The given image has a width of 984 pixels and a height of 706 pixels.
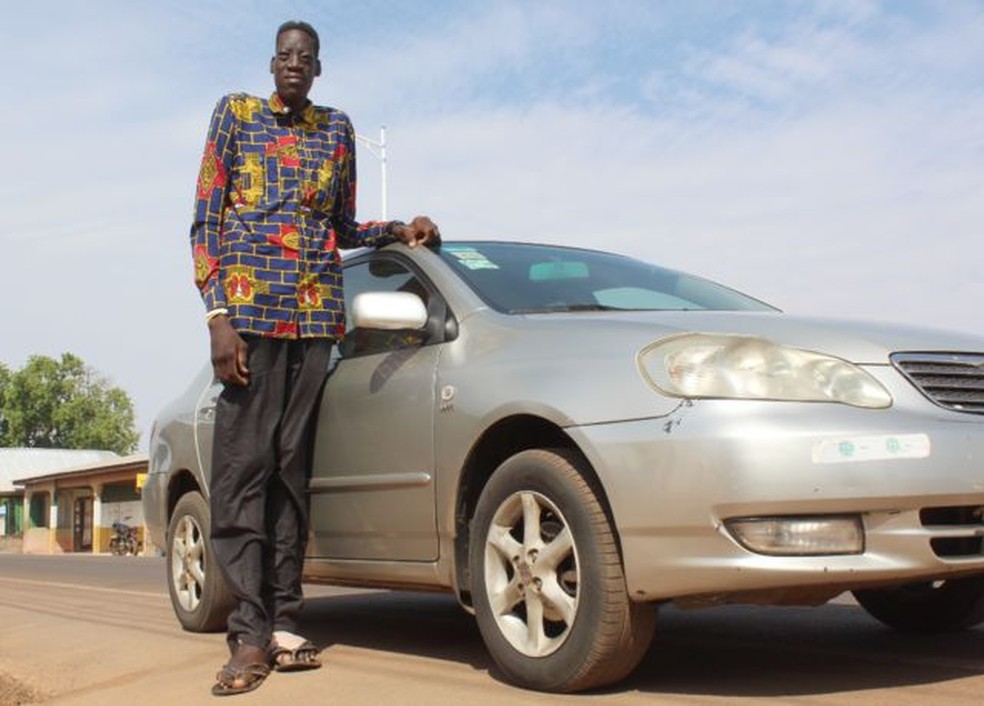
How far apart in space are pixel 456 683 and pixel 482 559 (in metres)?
0.40

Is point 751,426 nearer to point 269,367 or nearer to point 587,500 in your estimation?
point 587,500

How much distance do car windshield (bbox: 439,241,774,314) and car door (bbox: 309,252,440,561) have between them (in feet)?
0.78

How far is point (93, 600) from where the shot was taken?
8.49 meters

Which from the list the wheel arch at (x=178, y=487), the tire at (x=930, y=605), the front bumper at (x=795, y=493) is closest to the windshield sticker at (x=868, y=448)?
the front bumper at (x=795, y=493)

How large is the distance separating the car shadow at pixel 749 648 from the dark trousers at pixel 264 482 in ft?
2.18

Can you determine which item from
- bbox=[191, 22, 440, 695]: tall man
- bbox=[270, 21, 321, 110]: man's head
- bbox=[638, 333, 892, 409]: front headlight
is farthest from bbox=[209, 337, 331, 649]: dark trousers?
bbox=[638, 333, 892, 409]: front headlight

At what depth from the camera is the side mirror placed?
405 cm

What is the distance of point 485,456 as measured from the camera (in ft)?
12.8

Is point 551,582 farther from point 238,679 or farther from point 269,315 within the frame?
point 269,315

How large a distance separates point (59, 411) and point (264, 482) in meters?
89.0

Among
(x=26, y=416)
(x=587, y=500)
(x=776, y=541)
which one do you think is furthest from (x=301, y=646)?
(x=26, y=416)

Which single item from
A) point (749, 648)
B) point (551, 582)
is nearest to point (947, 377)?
point (551, 582)

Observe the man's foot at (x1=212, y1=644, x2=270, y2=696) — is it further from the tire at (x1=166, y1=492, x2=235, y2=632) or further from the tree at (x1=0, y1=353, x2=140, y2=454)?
the tree at (x1=0, y1=353, x2=140, y2=454)

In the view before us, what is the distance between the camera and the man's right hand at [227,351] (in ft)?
13.1
